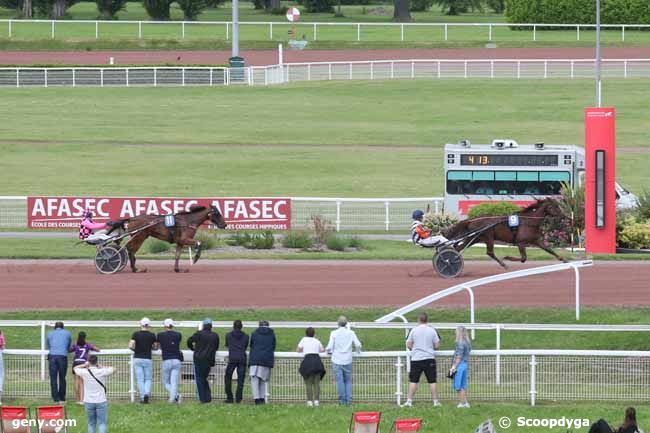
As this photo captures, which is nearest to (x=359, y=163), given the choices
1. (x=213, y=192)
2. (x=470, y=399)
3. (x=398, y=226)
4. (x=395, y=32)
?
(x=213, y=192)

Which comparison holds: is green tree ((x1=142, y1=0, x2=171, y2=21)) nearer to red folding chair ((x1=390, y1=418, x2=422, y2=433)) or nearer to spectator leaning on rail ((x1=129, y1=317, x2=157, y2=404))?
spectator leaning on rail ((x1=129, y1=317, x2=157, y2=404))

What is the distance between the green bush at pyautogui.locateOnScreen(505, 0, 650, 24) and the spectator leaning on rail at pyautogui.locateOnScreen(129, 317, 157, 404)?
58764 millimetres

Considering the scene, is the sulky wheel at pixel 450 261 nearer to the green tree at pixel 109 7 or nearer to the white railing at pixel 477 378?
the white railing at pixel 477 378

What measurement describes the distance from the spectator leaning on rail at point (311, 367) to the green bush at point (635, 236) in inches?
530

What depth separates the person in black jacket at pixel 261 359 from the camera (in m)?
16.2

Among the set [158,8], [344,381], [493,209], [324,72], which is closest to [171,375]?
[344,381]

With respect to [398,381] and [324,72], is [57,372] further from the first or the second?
[324,72]

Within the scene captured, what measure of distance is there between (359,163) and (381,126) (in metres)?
7.19

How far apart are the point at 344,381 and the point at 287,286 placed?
7.41 meters

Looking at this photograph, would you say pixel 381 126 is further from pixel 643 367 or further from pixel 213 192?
pixel 643 367

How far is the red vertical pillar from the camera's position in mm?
25859

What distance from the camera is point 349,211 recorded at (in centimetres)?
3309

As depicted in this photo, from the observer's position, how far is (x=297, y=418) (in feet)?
50.9
